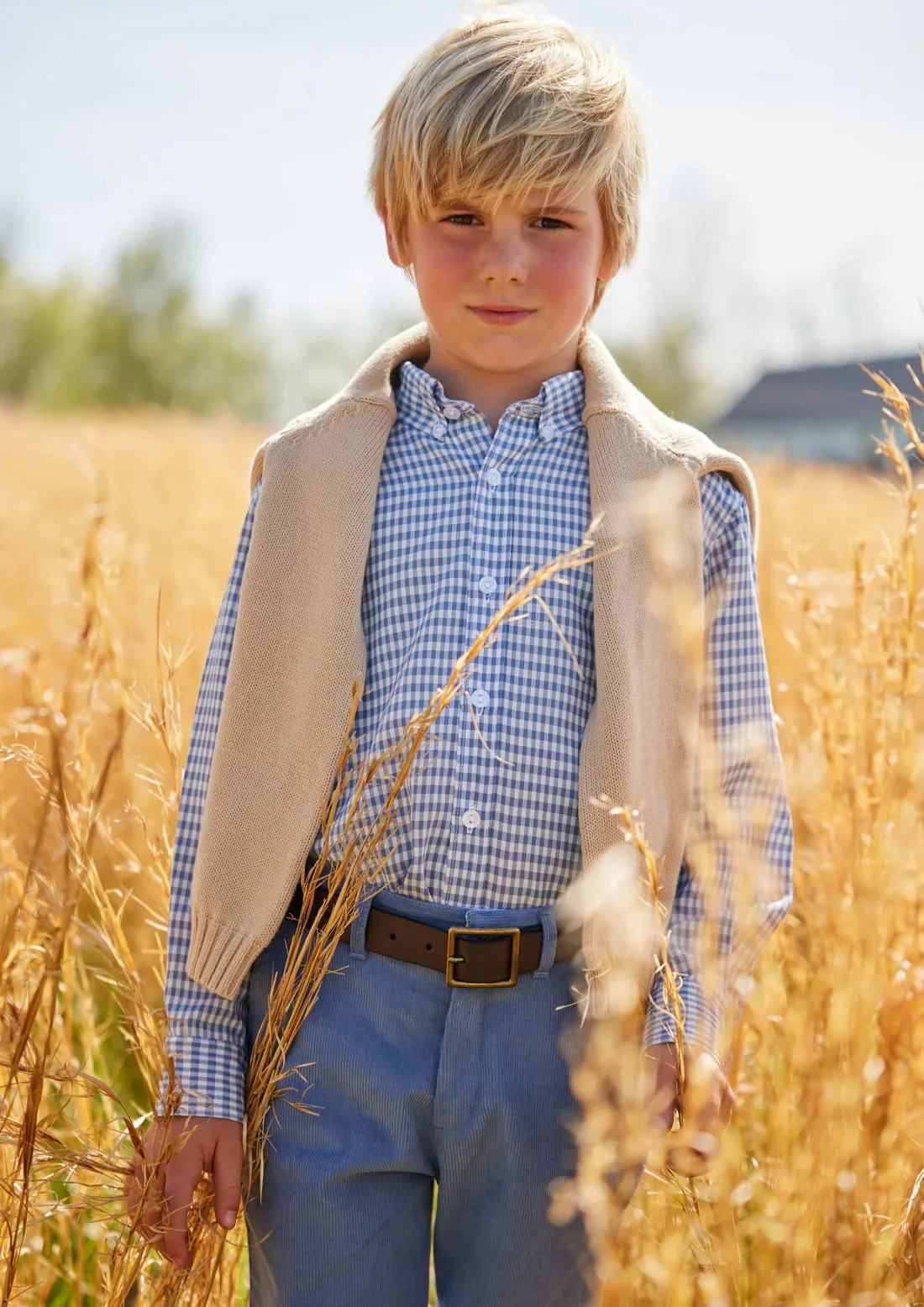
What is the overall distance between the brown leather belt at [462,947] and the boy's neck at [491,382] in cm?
63

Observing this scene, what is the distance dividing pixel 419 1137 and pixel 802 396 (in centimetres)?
3183

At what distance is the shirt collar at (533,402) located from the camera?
4.50 ft

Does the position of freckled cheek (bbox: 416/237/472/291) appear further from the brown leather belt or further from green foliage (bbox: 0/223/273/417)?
green foliage (bbox: 0/223/273/417)

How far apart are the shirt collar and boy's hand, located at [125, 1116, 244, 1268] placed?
88cm

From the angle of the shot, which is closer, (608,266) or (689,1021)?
(689,1021)

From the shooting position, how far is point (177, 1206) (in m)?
1.18

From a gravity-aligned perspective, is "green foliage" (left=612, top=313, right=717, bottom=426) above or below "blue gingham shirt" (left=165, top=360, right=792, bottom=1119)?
above

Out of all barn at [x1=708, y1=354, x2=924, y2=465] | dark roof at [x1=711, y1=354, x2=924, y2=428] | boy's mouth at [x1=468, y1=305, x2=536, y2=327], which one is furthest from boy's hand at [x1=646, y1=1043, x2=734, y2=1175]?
dark roof at [x1=711, y1=354, x2=924, y2=428]

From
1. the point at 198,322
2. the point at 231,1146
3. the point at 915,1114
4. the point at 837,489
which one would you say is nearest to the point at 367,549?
the point at 231,1146

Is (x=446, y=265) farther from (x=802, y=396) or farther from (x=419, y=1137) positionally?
(x=802, y=396)

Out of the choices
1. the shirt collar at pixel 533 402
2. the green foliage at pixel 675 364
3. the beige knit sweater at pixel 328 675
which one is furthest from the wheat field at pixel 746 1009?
the green foliage at pixel 675 364

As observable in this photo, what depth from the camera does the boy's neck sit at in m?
1.41

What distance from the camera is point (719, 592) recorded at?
1.34 metres

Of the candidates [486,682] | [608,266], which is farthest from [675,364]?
[486,682]
